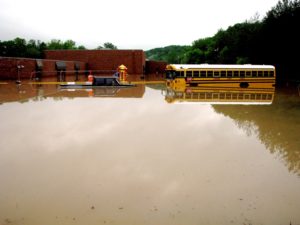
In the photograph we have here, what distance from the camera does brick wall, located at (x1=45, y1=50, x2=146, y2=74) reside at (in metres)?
59.5

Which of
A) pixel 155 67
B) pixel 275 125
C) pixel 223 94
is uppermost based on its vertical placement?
pixel 155 67

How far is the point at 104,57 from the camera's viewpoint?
5947cm

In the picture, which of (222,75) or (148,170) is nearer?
(148,170)

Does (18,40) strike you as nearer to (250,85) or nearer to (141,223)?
(250,85)

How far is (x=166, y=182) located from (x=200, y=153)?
7.71 ft

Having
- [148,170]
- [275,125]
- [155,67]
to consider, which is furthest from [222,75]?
[155,67]

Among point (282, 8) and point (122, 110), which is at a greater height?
point (282, 8)

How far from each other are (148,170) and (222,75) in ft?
69.3

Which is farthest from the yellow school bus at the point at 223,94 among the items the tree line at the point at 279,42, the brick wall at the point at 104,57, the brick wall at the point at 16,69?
the brick wall at the point at 104,57

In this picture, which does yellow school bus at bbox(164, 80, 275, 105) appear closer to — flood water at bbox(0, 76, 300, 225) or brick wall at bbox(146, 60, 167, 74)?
flood water at bbox(0, 76, 300, 225)

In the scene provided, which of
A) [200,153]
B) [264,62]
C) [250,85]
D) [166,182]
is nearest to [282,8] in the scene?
[264,62]

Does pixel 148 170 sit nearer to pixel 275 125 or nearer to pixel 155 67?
pixel 275 125

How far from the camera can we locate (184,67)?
1074 inches

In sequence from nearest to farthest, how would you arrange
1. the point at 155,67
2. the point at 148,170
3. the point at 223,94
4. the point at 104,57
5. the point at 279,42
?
the point at 148,170
the point at 223,94
the point at 279,42
the point at 104,57
the point at 155,67
